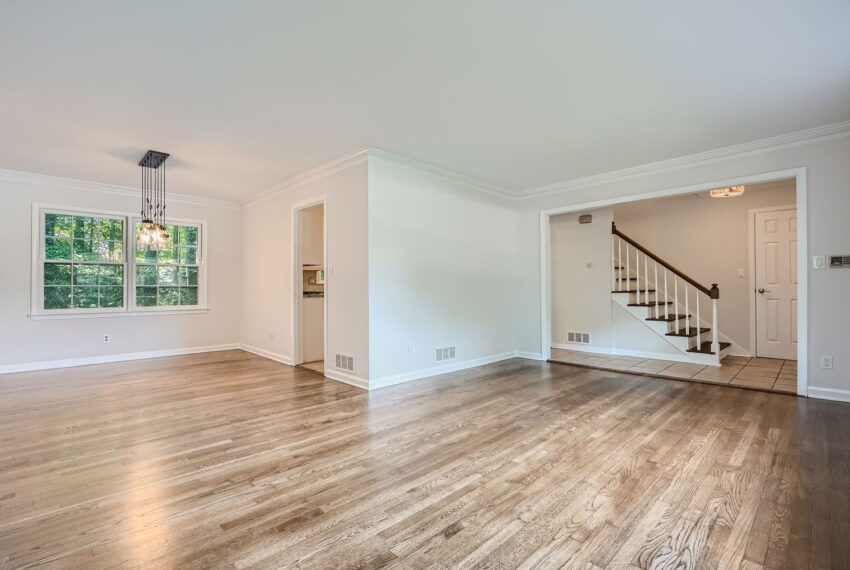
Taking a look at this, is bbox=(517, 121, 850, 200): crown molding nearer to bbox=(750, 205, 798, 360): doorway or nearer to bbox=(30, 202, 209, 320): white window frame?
bbox=(750, 205, 798, 360): doorway

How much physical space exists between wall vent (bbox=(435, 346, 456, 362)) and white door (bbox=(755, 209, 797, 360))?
15.8ft

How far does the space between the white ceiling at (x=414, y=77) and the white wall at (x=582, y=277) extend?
6.80 ft

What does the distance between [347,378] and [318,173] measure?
8.59ft

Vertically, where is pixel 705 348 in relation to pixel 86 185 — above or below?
below

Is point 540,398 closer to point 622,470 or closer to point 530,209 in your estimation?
point 622,470

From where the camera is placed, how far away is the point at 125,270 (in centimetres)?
614

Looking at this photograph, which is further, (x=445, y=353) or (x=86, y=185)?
(x=86, y=185)

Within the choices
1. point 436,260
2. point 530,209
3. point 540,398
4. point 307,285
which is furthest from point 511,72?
point 307,285

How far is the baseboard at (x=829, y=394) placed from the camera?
3844 millimetres

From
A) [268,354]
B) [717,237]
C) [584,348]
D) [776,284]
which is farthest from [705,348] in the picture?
[268,354]

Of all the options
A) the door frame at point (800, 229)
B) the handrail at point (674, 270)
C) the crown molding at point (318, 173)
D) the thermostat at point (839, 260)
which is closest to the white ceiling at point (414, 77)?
the crown molding at point (318, 173)

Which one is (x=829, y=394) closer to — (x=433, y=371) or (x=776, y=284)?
(x=776, y=284)

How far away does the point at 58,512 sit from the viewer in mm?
2041

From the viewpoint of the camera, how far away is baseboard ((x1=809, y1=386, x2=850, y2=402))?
384 centimetres
